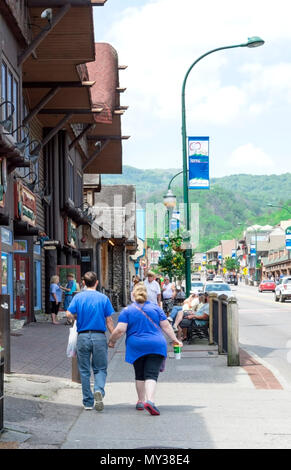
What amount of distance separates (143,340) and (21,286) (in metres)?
13.9

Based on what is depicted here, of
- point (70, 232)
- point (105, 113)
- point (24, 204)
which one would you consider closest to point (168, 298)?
point (70, 232)

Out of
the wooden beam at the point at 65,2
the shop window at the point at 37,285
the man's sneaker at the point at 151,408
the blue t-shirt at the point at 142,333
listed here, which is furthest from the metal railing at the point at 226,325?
the shop window at the point at 37,285

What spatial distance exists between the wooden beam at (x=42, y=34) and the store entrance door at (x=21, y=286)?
5.82 meters

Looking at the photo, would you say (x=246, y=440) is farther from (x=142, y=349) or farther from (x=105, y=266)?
(x=105, y=266)

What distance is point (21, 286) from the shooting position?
22906 millimetres

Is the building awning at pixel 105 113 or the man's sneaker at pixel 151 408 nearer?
the man's sneaker at pixel 151 408

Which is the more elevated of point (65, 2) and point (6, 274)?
point (65, 2)

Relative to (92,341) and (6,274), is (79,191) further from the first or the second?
(92,341)

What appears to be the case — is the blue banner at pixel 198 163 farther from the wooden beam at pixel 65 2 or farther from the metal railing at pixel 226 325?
the wooden beam at pixel 65 2

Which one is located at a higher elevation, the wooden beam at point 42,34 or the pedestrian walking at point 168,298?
the wooden beam at point 42,34

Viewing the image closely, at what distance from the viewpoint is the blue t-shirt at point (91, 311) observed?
952 centimetres

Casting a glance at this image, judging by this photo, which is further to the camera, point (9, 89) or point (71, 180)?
point (71, 180)

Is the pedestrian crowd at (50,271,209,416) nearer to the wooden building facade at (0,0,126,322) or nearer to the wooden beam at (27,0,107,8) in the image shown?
the wooden building facade at (0,0,126,322)

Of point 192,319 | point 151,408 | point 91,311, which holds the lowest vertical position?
point 151,408
